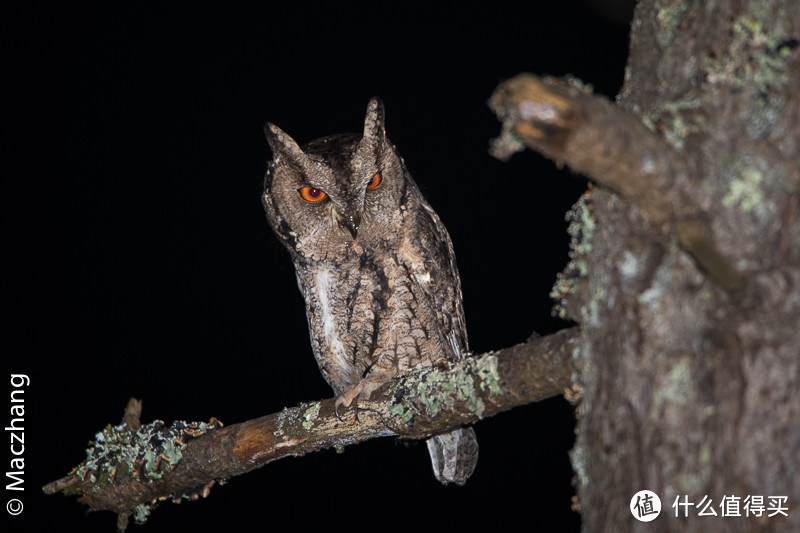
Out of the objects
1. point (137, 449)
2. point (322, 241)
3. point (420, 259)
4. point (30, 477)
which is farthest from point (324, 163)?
point (30, 477)

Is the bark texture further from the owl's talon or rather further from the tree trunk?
the owl's talon

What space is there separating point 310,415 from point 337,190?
0.71 metres

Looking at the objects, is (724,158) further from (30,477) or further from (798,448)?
(30,477)

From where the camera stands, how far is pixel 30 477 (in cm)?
346

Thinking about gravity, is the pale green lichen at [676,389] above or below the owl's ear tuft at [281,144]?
below

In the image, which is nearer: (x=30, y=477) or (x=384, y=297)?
(x=384, y=297)

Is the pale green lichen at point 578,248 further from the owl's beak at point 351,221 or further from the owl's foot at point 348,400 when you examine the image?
the owl's beak at point 351,221

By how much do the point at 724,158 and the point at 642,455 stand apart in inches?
14.7

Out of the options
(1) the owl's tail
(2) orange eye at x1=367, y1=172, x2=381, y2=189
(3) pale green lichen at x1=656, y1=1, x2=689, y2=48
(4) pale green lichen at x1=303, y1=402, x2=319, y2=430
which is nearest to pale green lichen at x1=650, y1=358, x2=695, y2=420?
(3) pale green lichen at x1=656, y1=1, x2=689, y2=48

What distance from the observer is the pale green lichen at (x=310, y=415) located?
1.73 metres

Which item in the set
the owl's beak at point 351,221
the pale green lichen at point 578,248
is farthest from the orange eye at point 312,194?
the pale green lichen at point 578,248

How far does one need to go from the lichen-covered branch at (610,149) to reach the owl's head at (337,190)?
1315mm

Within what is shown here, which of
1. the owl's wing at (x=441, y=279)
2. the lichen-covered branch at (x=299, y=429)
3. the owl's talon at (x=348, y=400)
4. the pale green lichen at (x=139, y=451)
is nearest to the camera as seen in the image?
the lichen-covered branch at (x=299, y=429)

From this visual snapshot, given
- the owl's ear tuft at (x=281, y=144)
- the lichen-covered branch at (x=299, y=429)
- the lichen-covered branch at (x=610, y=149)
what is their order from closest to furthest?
the lichen-covered branch at (x=610, y=149) < the lichen-covered branch at (x=299, y=429) < the owl's ear tuft at (x=281, y=144)
